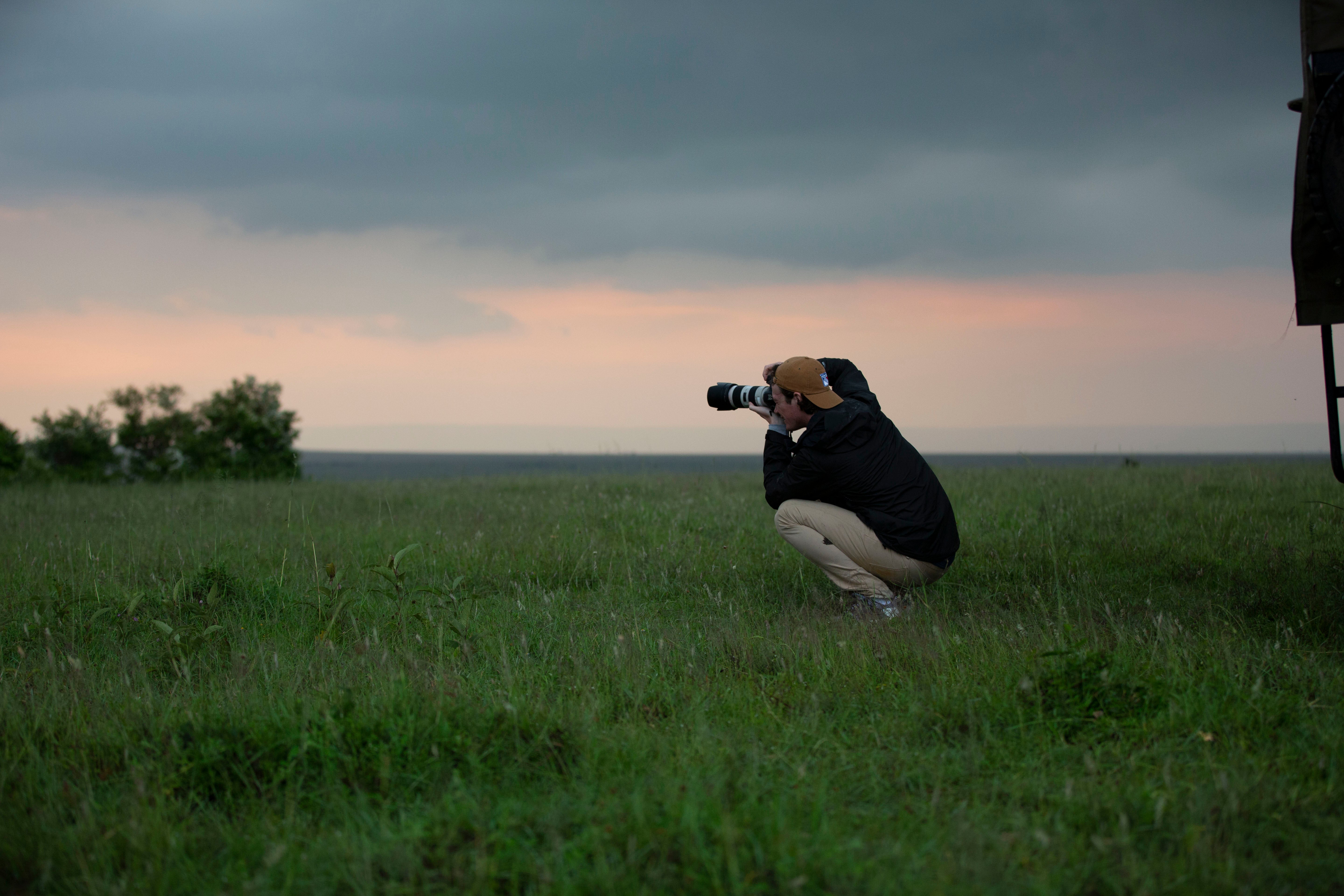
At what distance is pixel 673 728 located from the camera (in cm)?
357

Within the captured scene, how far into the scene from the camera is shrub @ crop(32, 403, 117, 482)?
21781mm

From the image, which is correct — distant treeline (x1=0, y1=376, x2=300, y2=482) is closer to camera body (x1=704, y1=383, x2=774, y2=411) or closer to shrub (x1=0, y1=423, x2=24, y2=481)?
shrub (x1=0, y1=423, x2=24, y2=481)

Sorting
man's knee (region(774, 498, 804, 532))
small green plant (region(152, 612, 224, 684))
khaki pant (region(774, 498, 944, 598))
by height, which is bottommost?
small green plant (region(152, 612, 224, 684))

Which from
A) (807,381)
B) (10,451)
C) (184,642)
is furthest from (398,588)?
(10,451)

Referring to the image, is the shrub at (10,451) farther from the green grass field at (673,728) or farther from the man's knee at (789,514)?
the man's knee at (789,514)

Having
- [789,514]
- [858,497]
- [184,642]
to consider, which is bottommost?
[184,642]

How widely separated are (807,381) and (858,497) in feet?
2.84

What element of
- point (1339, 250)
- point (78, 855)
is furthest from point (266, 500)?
point (1339, 250)

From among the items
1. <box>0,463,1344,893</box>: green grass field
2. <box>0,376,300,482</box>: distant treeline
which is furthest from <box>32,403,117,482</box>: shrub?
<box>0,463,1344,893</box>: green grass field

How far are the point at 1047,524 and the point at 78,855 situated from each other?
7897 mm

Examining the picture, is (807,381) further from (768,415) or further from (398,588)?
(398,588)

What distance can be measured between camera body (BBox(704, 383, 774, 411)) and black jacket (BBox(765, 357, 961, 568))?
1.62ft

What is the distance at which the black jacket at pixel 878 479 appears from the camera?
219 inches

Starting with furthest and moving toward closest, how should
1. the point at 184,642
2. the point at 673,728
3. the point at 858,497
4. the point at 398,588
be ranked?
the point at 858,497
the point at 398,588
the point at 184,642
the point at 673,728
